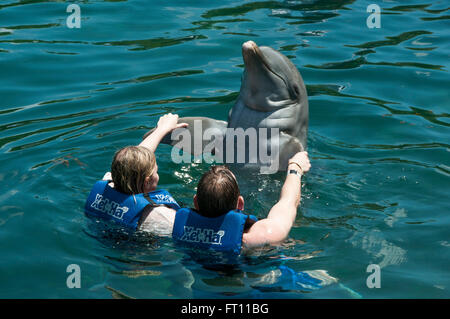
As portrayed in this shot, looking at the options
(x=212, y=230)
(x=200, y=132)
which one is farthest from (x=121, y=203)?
(x=200, y=132)

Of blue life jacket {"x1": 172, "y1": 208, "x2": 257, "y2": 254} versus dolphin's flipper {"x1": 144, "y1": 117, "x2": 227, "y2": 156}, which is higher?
dolphin's flipper {"x1": 144, "y1": 117, "x2": 227, "y2": 156}

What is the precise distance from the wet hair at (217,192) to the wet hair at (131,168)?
548mm

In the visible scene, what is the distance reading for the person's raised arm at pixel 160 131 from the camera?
6.05m

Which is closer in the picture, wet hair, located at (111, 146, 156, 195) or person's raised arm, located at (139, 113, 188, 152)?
wet hair, located at (111, 146, 156, 195)

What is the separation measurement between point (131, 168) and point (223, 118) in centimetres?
369

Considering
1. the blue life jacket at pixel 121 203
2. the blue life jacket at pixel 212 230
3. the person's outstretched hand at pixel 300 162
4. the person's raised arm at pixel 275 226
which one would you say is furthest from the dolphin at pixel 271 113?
the blue life jacket at pixel 212 230

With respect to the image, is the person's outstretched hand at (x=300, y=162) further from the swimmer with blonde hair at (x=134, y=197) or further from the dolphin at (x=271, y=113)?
the swimmer with blonde hair at (x=134, y=197)

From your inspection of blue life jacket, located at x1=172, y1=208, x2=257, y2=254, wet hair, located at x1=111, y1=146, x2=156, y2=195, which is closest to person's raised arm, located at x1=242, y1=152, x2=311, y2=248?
blue life jacket, located at x1=172, y1=208, x2=257, y2=254

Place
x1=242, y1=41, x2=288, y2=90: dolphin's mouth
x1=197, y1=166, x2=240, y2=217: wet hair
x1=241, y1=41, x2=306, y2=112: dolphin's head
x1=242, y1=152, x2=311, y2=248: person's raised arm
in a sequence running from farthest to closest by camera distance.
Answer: x1=241, y1=41, x2=306, y2=112: dolphin's head
x1=242, y1=41, x2=288, y2=90: dolphin's mouth
x1=242, y1=152, x2=311, y2=248: person's raised arm
x1=197, y1=166, x2=240, y2=217: wet hair

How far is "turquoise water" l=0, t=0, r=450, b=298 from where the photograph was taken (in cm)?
509

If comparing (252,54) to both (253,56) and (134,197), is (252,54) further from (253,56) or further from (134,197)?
(134,197)

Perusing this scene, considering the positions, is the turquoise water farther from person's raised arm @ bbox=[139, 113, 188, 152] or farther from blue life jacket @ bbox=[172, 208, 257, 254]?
person's raised arm @ bbox=[139, 113, 188, 152]

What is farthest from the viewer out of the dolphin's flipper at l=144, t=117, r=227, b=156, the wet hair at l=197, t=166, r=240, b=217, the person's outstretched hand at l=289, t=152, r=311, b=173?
the dolphin's flipper at l=144, t=117, r=227, b=156

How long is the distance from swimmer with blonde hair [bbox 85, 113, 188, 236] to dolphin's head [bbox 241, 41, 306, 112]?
165cm
